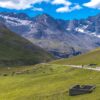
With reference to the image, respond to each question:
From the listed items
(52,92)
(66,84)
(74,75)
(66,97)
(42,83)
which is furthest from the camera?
(74,75)

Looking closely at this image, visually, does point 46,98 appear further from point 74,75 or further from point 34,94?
point 74,75

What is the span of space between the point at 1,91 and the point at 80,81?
22.5 metres

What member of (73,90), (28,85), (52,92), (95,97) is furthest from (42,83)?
(95,97)

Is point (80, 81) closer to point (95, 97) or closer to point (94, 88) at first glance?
point (94, 88)

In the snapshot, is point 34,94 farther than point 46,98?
Yes

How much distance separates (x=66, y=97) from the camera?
68.1m

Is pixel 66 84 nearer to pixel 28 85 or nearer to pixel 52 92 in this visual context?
pixel 52 92

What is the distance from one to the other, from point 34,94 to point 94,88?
13973 millimetres

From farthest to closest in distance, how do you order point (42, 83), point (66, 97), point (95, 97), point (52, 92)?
point (42, 83)
point (52, 92)
point (66, 97)
point (95, 97)

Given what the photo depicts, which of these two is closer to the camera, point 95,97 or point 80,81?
point 95,97

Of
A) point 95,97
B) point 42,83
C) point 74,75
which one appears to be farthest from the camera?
point 74,75

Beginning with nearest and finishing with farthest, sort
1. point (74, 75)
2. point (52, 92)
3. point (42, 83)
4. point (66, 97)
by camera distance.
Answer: point (66, 97) → point (52, 92) → point (42, 83) → point (74, 75)

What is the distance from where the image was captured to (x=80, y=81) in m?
84.8

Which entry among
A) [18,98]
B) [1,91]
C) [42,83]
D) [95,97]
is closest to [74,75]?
[42,83]
